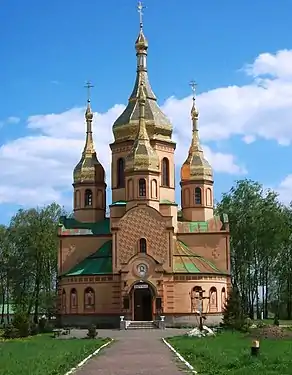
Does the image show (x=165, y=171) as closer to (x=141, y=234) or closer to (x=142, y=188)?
(x=142, y=188)

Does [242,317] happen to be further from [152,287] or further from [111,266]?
[111,266]

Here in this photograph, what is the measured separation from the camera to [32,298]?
7594 centimetres

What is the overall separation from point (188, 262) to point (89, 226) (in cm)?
1046

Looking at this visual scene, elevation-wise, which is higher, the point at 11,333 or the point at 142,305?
the point at 142,305

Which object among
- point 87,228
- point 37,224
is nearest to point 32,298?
point 37,224

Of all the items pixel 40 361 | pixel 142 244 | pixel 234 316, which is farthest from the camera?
pixel 142 244

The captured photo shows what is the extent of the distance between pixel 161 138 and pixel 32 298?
79.9 ft

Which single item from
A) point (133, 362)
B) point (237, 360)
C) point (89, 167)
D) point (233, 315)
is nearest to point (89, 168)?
point (89, 167)

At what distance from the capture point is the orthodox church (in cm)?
5566

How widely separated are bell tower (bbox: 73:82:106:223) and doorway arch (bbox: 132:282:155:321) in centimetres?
982

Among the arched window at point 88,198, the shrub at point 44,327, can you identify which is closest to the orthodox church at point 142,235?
the arched window at point 88,198

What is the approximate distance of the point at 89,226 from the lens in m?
63.1

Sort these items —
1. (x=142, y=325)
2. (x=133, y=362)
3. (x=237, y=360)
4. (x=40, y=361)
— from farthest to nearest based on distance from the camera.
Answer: (x=142, y=325)
(x=133, y=362)
(x=40, y=361)
(x=237, y=360)

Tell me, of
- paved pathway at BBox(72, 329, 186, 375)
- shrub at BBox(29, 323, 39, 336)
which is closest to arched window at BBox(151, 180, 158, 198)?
shrub at BBox(29, 323, 39, 336)
